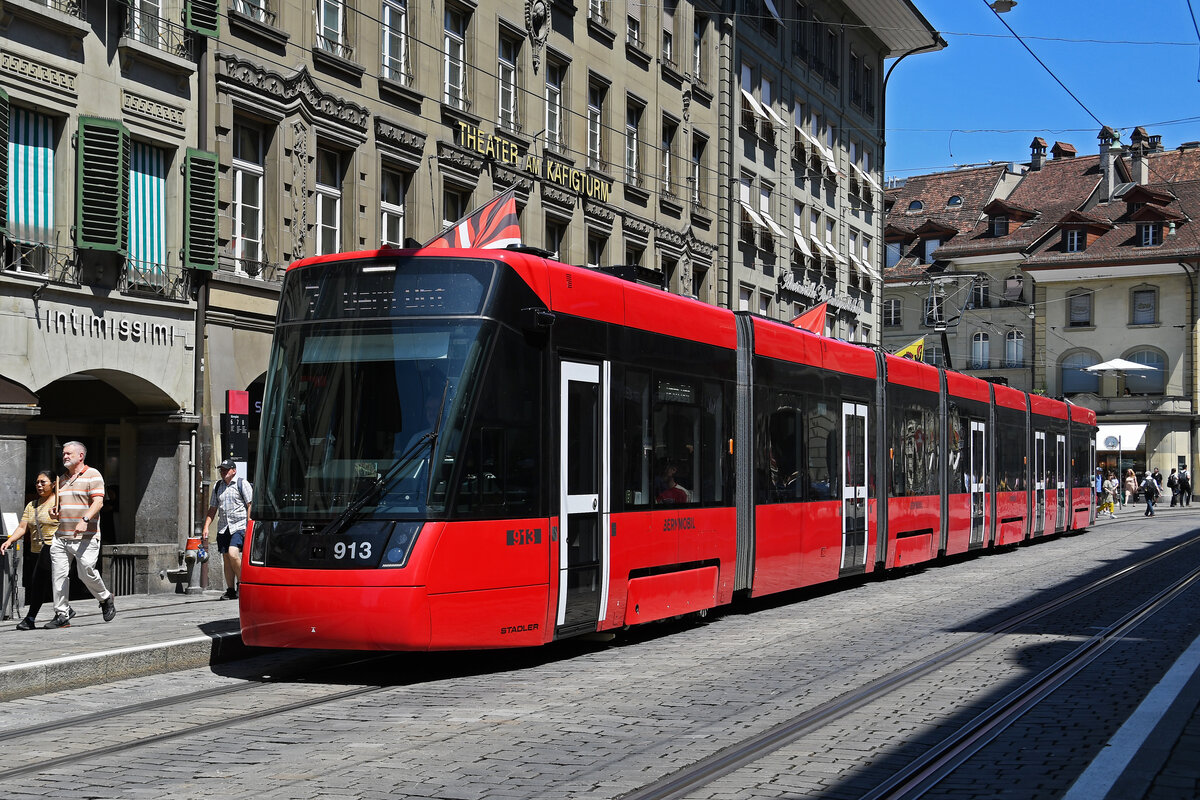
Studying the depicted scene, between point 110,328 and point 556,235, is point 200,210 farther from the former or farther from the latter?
point 556,235

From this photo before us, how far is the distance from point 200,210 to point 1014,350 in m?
58.7

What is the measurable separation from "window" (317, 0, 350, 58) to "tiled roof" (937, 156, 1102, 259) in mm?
55513

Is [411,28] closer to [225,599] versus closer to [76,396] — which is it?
[76,396]

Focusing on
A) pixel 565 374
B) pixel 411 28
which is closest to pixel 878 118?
pixel 411 28

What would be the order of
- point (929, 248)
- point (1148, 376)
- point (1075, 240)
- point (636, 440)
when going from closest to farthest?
point (636, 440)
point (1148, 376)
point (1075, 240)
point (929, 248)

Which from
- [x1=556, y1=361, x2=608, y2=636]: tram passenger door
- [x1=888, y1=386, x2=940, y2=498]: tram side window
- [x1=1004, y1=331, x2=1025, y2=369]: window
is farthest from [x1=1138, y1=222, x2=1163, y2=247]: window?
[x1=556, y1=361, x2=608, y2=636]: tram passenger door

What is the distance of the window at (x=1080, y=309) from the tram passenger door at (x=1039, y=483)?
40734 millimetres

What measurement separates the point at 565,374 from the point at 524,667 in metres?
2.24

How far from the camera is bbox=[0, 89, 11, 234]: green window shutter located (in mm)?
15977

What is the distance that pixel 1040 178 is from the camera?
78250 mm

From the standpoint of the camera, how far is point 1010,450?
90.6 ft

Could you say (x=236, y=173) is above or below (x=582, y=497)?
above

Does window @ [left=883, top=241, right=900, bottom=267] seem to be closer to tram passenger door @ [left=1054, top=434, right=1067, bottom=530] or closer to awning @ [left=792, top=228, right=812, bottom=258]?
awning @ [left=792, top=228, right=812, bottom=258]

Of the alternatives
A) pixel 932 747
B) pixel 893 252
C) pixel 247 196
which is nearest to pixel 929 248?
pixel 893 252
